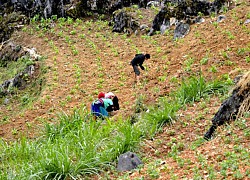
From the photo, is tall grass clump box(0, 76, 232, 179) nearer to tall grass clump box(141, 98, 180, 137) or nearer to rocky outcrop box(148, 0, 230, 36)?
tall grass clump box(141, 98, 180, 137)

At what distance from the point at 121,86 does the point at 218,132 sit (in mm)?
7152

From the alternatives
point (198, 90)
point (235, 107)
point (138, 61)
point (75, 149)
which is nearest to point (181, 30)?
point (138, 61)

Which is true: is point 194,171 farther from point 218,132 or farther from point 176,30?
point 176,30

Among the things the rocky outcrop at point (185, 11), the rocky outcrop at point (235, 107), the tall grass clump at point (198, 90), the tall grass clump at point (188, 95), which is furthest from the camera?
the rocky outcrop at point (185, 11)

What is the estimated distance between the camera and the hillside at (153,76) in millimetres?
5750

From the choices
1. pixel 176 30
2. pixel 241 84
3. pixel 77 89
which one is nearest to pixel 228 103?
pixel 241 84

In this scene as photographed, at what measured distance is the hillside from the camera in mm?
5750

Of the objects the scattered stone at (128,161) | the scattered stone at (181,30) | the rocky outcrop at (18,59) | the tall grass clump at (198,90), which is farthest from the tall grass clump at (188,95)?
the rocky outcrop at (18,59)

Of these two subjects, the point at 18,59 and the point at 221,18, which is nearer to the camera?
the point at 221,18

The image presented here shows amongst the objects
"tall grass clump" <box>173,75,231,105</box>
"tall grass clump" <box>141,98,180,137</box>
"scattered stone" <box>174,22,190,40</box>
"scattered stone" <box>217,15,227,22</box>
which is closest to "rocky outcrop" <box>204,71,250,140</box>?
"tall grass clump" <box>141,98,180,137</box>

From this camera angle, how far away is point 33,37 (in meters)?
20.4

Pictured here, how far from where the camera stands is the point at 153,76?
12.7 m

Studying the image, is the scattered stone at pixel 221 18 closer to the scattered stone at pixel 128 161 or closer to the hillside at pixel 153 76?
the hillside at pixel 153 76

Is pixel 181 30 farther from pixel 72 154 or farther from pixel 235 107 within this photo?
pixel 72 154
